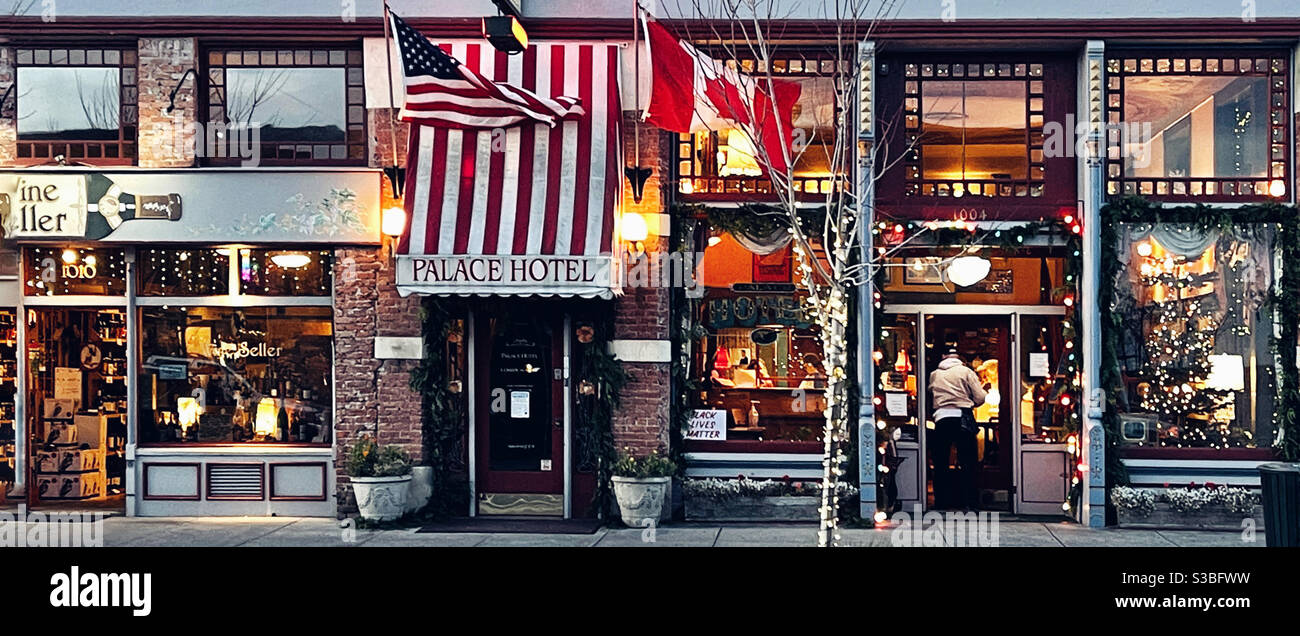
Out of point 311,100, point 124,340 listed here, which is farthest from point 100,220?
point 311,100

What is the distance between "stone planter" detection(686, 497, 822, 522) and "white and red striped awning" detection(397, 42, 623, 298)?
2541 mm

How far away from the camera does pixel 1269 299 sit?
38.9ft

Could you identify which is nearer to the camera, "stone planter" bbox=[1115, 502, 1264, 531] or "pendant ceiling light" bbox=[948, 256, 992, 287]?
"stone planter" bbox=[1115, 502, 1264, 531]

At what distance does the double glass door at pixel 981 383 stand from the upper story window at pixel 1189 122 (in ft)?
5.36

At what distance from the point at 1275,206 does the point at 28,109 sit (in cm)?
1252

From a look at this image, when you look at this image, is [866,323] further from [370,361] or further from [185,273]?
[185,273]

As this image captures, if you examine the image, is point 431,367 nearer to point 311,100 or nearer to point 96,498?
point 311,100

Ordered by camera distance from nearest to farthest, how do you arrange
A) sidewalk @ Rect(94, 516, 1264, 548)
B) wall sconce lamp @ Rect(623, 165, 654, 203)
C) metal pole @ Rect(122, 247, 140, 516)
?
sidewalk @ Rect(94, 516, 1264, 548)
wall sconce lamp @ Rect(623, 165, 654, 203)
metal pole @ Rect(122, 247, 140, 516)

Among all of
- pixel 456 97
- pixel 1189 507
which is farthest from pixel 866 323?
pixel 456 97

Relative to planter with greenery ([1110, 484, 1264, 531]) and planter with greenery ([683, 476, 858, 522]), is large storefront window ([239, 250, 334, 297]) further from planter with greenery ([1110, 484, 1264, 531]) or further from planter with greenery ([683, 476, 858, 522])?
planter with greenery ([1110, 484, 1264, 531])

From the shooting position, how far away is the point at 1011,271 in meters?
12.6

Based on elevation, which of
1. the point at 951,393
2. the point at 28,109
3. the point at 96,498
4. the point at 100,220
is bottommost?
the point at 96,498

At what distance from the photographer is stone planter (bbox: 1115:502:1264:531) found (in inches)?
465

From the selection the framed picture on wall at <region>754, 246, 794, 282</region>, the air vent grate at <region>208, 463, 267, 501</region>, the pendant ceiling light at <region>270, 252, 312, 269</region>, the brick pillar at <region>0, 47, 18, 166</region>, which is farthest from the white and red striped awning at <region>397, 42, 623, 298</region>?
the brick pillar at <region>0, 47, 18, 166</region>
